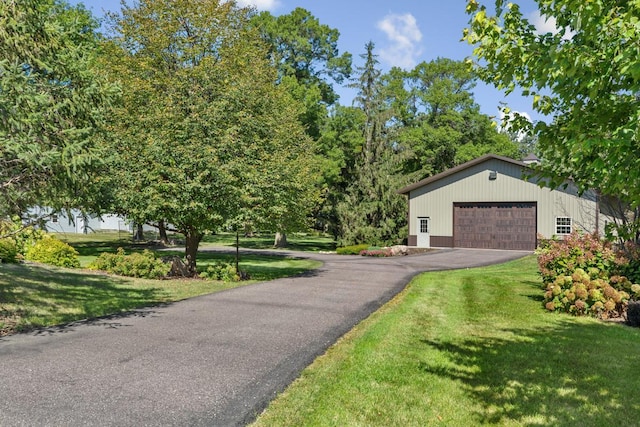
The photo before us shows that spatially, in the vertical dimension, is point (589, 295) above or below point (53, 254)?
below

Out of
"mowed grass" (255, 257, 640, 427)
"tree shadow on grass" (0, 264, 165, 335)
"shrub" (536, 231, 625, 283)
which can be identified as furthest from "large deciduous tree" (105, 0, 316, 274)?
"shrub" (536, 231, 625, 283)

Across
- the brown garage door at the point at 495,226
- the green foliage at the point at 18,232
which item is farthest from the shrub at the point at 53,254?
the brown garage door at the point at 495,226

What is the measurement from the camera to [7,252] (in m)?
17.0

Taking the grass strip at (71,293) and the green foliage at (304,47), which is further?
the green foliage at (304,47)

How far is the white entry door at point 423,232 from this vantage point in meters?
33.1

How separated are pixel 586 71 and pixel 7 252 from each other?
19.7 metres

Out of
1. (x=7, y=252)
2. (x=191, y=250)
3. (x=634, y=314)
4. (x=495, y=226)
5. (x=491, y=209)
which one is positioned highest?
(x=491, y=209)

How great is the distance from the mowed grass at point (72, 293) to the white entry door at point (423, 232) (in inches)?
706

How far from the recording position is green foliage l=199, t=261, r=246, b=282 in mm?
15859

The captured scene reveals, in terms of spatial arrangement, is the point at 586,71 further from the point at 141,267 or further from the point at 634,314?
the point at 141,267

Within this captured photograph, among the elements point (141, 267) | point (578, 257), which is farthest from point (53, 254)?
point (578, 257)

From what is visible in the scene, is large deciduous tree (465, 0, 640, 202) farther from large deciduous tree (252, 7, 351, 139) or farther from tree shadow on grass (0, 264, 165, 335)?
large deciduous tree (252, 7, 351, 139)

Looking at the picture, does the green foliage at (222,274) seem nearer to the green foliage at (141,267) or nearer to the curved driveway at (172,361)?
the green foliage at (141,267)

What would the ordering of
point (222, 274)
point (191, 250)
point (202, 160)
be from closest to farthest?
→ point (202, 160), point (222, 274), point (191, 250)
